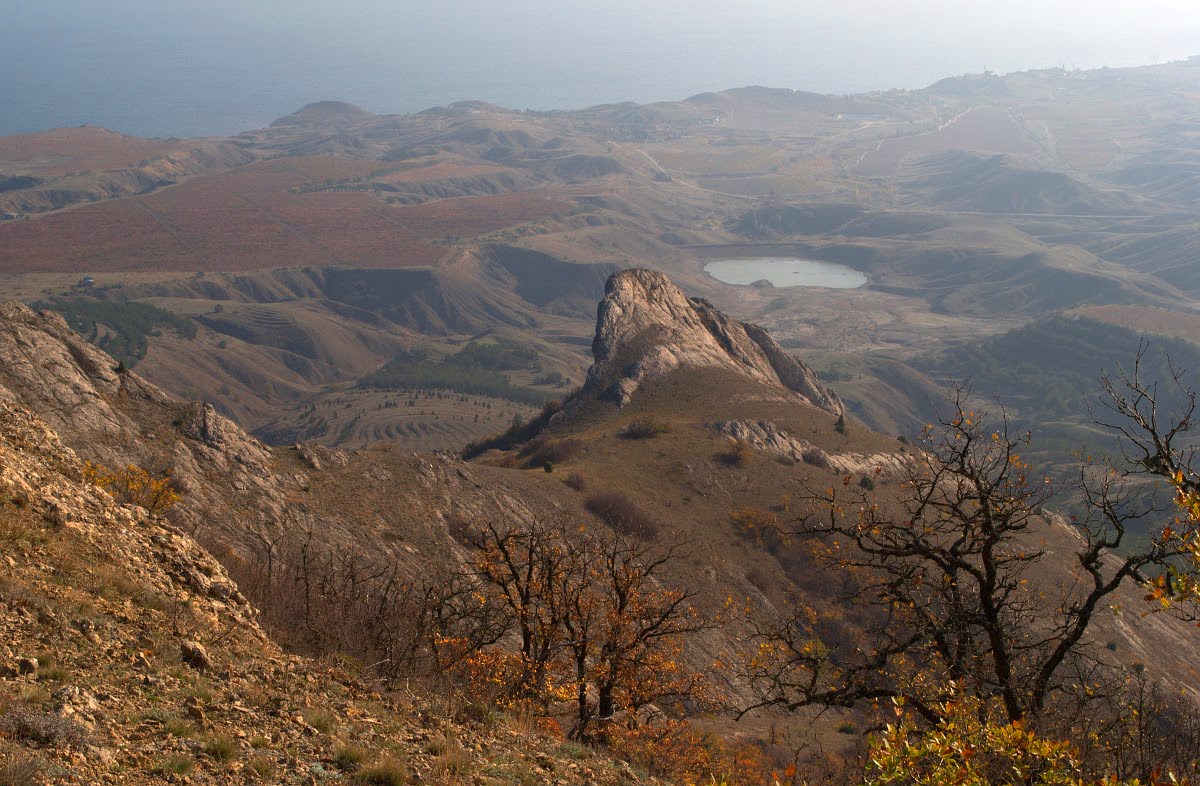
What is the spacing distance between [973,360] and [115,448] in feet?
597

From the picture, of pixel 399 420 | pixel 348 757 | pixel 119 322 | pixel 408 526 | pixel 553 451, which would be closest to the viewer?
pixel 348 757

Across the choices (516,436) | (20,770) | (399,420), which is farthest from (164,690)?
(399,420)

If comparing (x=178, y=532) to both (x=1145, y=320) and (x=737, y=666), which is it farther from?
(x=1145, y=320)

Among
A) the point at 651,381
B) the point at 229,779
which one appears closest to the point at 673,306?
the point at 651,381

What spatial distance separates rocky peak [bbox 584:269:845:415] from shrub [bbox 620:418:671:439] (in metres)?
7.90

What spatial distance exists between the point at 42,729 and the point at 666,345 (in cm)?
6670

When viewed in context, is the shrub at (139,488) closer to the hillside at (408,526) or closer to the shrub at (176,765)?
the hillside at (408,526)

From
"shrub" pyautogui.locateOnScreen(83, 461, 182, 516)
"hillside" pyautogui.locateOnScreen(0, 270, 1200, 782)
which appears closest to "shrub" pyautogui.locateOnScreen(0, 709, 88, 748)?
"hillside" pyautogui.locateOnScreen(0, 270, 1200, 782)

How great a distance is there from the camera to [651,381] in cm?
6956

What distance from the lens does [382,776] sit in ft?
35.5

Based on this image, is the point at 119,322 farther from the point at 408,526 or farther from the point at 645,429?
the point at 408,526

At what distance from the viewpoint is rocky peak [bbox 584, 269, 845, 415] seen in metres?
71.4

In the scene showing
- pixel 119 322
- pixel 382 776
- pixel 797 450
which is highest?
pixel 382 776

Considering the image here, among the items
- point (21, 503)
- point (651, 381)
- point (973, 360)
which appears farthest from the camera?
point (973, 360)
